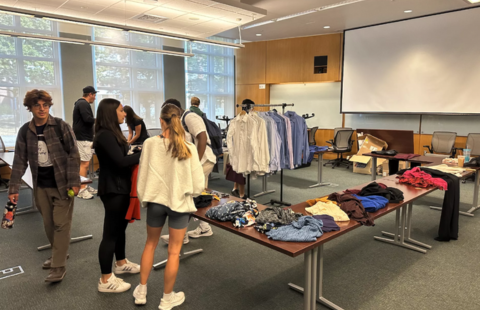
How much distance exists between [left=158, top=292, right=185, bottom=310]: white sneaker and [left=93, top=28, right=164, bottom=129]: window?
680 centimetres

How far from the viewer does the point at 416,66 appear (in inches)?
298

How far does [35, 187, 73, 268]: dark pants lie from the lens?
2645 millimetres

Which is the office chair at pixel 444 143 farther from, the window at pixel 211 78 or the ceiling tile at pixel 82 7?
the ceiling tile at pixel 82 7

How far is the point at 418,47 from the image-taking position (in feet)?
24.5

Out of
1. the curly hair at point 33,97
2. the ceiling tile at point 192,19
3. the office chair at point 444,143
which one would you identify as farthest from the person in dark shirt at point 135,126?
the office chair at point 444,143

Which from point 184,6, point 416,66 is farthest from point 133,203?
point 416,66

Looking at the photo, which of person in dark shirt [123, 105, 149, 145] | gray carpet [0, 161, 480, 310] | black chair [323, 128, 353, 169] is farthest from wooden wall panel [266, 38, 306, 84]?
gray carpet [0, 161, 480, 310]

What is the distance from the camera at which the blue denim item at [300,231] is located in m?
1.98

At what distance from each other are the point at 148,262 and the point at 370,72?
760cm

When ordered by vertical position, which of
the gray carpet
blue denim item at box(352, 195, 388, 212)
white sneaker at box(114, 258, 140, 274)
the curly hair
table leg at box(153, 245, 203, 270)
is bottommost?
the gray carpet

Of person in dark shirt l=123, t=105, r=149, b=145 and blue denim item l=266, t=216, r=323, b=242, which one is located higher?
person in dark shirt l=123, t=105, r=149, b=145

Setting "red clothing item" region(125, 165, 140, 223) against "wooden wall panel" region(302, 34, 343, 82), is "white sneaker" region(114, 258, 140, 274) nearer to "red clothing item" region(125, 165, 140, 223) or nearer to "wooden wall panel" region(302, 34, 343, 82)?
"red clothing item" region(125, 165, 140, 223)

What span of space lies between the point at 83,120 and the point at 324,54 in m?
6.47

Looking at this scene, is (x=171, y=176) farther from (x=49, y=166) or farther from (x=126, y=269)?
(x=126, y=269)
